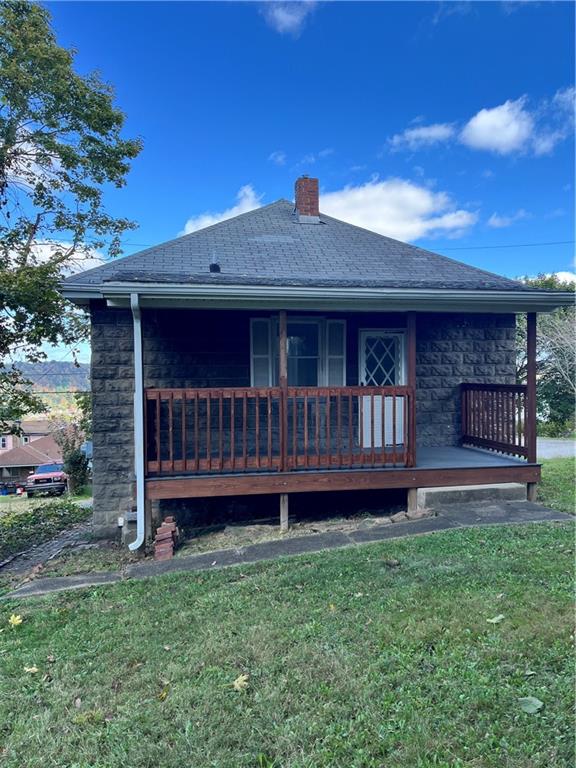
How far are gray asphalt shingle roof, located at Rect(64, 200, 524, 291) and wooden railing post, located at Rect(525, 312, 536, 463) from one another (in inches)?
23.0

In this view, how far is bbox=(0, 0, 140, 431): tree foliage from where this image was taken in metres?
7.55

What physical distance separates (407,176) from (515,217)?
305 inches

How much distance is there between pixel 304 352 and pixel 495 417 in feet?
9.96

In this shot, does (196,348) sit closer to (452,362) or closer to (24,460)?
(452,362)

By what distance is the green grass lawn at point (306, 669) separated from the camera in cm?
205

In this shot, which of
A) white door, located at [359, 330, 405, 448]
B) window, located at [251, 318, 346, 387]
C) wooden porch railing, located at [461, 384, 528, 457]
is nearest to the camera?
wooden porch railing, located at [461, 384, 528, 457]

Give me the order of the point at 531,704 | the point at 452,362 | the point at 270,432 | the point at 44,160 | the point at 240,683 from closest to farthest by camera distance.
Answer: the point at 531,704 → the point at 240,683 → the point at 270,432 → the point at 452,362 → the point at 44,160

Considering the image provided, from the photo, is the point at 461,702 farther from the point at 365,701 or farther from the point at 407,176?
the point at 407,176

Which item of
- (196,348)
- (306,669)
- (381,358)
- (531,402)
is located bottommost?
(306,669)

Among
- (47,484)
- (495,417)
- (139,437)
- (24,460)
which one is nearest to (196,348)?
(139,437)

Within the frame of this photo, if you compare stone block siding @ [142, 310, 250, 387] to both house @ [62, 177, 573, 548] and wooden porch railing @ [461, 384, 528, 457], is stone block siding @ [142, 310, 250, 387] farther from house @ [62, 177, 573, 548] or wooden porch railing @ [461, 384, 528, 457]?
wooden porch railing @ [461, 384, 528, 457]

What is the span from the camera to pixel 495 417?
703 cm

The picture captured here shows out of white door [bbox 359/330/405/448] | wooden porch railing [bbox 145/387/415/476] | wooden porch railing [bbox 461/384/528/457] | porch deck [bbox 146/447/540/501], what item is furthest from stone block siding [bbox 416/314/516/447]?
porch deck [bbox 146/447/540/501]

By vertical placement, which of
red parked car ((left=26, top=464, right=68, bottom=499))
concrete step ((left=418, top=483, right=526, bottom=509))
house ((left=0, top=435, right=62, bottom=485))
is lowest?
house ((left=0, top=435, right=62, bottom=485))
